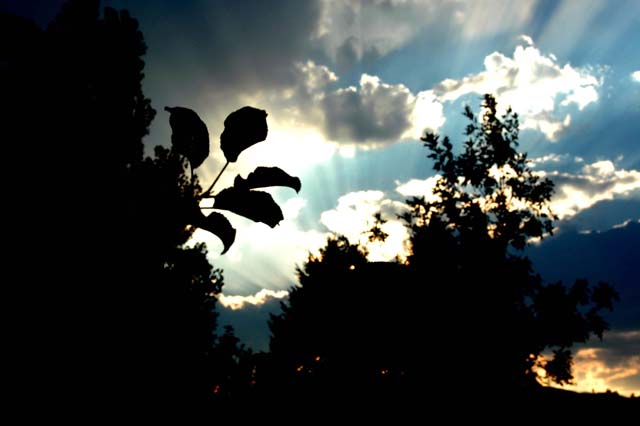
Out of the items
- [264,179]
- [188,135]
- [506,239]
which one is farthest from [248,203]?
[506,239]

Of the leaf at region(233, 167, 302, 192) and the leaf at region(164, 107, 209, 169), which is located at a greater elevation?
the leaf at region(164, 107, 209, 169)

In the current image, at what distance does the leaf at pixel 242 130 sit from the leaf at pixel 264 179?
0.05m

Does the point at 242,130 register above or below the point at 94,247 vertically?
above

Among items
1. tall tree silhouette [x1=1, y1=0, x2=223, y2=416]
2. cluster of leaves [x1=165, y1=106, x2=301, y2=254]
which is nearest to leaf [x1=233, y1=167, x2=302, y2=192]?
cluster of leaves [x1=165, y1=106, x2=301, y2=254]

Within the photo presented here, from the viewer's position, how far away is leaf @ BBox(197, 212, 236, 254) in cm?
76

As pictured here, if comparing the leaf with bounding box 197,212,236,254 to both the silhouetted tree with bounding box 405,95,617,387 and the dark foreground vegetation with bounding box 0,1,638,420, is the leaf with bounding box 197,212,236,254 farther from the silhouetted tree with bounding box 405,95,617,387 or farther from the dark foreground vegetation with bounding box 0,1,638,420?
the silhouetted tree with bounding box 405,95,617,387

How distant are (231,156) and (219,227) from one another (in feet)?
0.51

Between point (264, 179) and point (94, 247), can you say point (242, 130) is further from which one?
point (94, 247)

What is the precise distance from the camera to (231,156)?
2.54 ft

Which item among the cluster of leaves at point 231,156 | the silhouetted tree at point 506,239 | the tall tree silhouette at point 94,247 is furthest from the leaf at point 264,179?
the silhouetted tree at point 506,239

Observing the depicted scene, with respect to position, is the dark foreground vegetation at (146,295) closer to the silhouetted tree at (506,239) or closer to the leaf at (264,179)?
the leaf at (264,179)

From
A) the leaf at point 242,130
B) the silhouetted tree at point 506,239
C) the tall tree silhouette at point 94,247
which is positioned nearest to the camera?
the tall tree silhouette at point 94,247

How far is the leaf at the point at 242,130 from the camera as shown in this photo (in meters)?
0.76

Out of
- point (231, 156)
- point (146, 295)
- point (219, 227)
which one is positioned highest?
point (231, 156)
